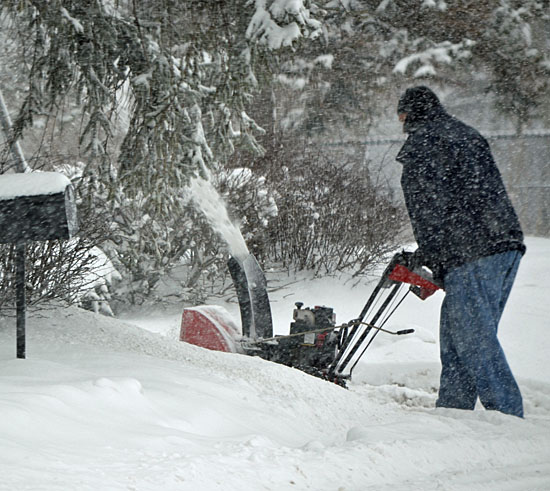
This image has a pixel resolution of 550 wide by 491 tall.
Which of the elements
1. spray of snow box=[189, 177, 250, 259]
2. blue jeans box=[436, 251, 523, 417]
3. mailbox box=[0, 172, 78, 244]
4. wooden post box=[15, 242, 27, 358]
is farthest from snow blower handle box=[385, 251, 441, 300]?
spray of snow box=[189, 177, 250, 259]

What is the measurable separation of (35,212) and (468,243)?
2202mm

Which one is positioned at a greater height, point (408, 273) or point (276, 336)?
point (408, 273)

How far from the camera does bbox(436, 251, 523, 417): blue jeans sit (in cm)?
354

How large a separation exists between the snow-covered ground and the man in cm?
31

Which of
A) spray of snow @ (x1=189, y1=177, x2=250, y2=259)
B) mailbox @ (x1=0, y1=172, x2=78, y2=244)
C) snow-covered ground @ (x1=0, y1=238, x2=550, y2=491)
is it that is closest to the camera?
snow-covered ground @ (x1=0, y1=238, x2=550, y2=491)

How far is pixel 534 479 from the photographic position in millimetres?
2693

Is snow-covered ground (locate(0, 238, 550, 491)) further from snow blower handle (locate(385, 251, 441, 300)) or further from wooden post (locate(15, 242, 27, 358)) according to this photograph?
snow blower handle (locate(385, 251, 441, 300))

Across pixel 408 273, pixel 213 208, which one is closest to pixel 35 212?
pixel 408 273

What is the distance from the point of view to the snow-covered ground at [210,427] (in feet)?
7.09

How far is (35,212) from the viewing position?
3.47 m

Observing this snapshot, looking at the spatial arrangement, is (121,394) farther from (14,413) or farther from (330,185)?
(330,185)

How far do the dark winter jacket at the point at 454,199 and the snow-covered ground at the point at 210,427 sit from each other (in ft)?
2.77

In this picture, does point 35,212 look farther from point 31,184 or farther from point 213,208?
point 213,208

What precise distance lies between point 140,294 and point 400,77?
24.7 ft
